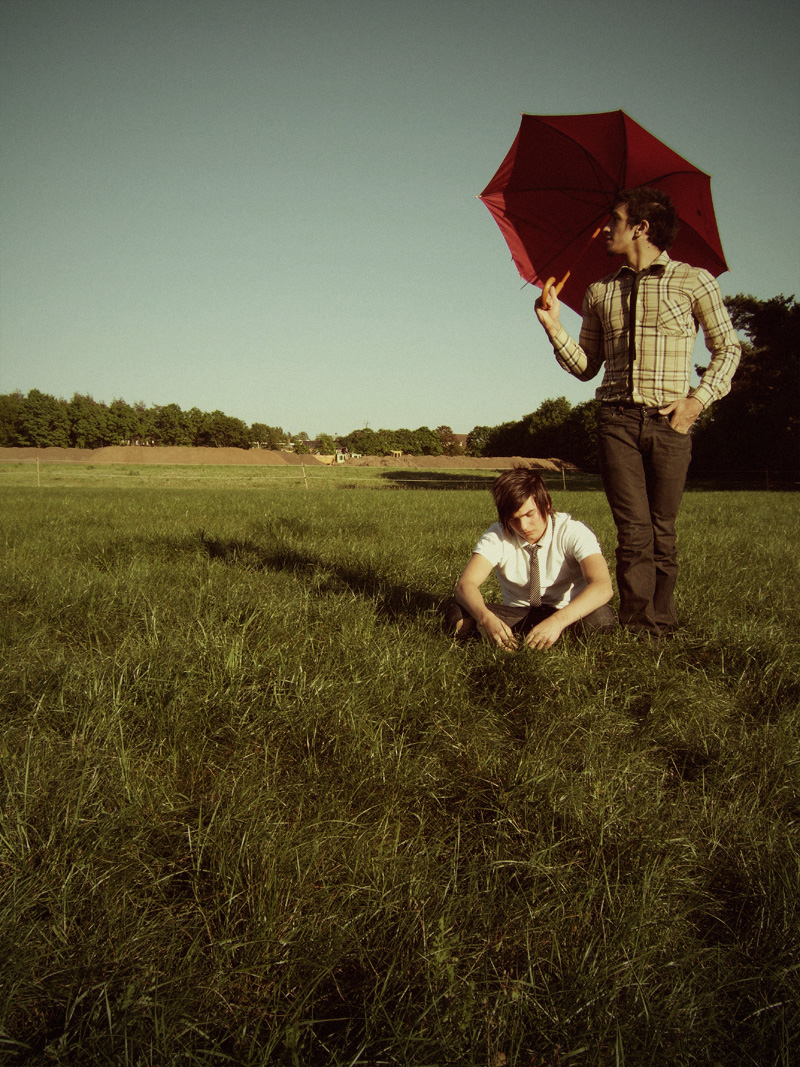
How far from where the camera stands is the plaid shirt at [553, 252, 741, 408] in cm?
363

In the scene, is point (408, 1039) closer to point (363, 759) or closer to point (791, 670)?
point (363, 759)

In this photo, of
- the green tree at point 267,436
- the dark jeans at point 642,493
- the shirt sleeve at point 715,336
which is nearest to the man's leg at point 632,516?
the dark jeans at point 642,493

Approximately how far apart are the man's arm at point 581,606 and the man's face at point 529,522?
0.30m

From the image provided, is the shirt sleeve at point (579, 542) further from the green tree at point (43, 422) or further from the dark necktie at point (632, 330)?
the green tree at point (43, 422)

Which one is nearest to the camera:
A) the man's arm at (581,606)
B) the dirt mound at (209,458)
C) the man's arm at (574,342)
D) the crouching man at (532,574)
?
the man's arm at (581,606)

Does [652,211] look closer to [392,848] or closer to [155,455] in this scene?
[392,848]

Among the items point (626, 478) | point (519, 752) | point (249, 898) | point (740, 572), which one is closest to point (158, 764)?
point (249, 898)

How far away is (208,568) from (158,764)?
10.3ft

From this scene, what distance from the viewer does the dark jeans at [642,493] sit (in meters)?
3.69

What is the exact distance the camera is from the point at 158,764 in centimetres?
211

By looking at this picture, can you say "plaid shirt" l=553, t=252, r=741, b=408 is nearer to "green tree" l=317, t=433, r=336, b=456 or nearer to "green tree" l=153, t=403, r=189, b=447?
"green tree" l=153, t=403, r=189, b=447

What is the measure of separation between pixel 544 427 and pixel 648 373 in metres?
87.0

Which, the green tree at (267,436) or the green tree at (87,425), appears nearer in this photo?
the green tree at (87,425)

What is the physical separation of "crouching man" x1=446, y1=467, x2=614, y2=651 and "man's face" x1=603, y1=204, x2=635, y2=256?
148 cm
